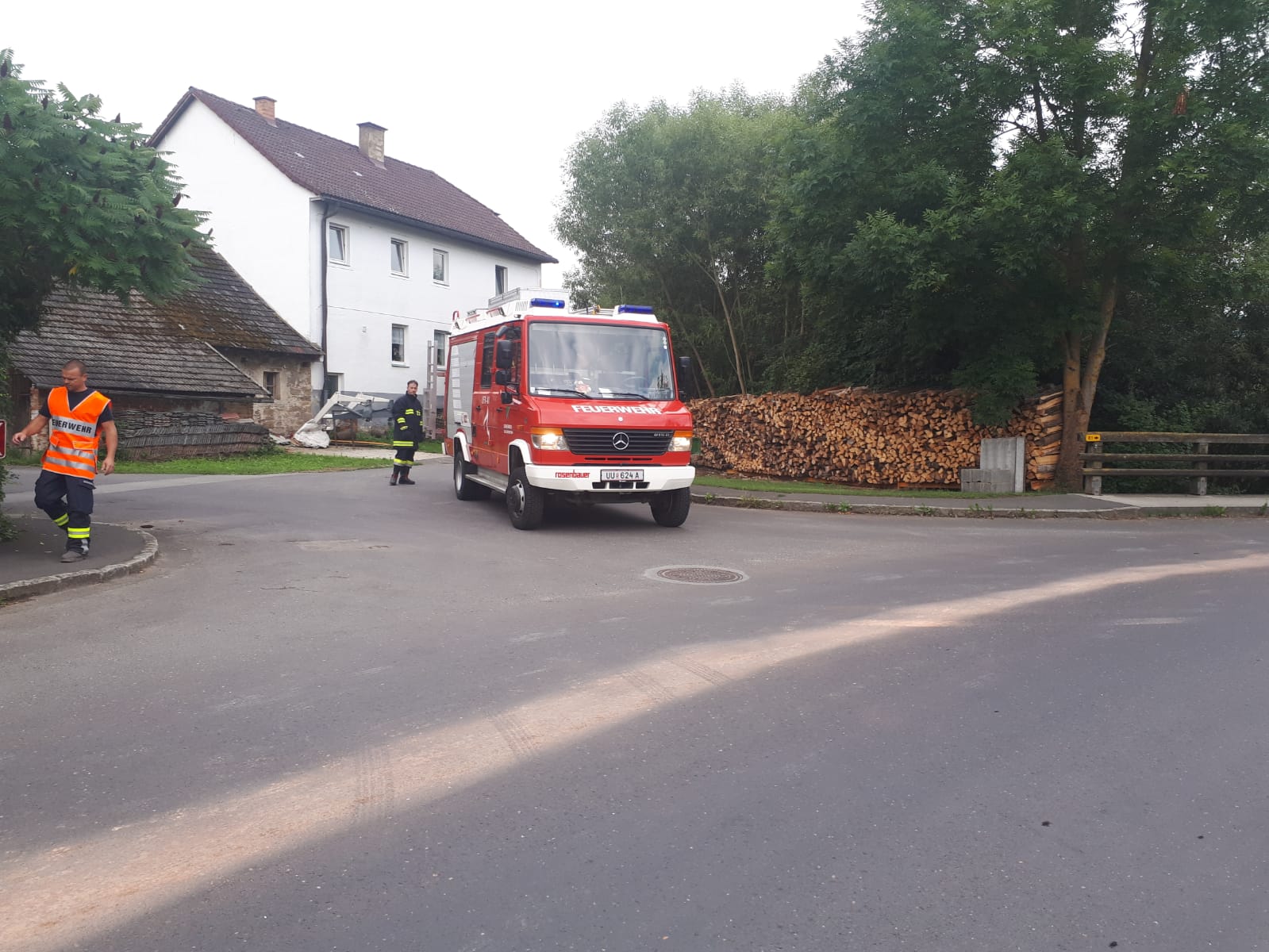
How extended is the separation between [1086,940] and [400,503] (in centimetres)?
1343

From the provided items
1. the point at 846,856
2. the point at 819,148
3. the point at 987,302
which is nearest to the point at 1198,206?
the point at 987,302

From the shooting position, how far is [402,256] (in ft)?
121

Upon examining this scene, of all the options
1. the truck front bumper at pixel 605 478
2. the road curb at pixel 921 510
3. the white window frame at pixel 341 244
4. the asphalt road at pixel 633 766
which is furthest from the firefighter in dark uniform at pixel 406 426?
the white window frame at pixel 341 244

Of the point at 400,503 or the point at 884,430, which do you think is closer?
the point at 400,503

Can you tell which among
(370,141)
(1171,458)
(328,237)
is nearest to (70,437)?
(1171,458)

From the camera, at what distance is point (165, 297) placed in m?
10.9

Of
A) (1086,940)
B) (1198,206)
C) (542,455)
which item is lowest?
(1086,940)

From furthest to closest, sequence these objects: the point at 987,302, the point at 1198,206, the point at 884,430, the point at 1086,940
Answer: the point at 884,430
the point at 987,302
the point at 1198,206
the point at 1086,940

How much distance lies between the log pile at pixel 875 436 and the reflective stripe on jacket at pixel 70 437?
13794mm

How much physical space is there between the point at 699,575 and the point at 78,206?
22.1 ft

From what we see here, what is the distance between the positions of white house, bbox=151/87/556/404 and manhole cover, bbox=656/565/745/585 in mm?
25951

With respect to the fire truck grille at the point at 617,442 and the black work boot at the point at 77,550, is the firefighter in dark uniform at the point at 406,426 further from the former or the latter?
the black work boot at the point at 77,550

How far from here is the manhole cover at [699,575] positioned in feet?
30.5

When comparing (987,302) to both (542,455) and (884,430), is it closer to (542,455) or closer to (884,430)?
(884,430)
